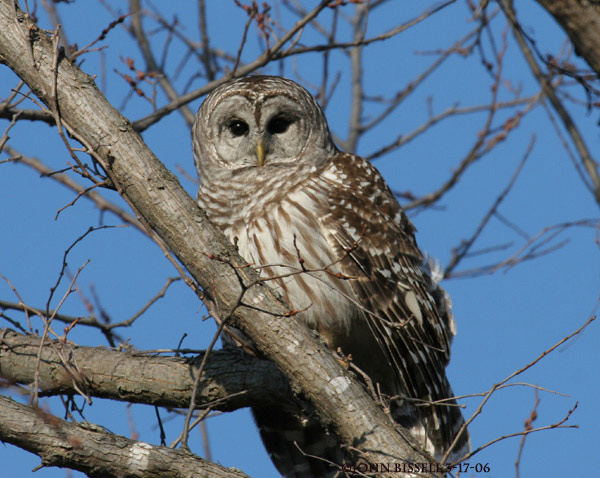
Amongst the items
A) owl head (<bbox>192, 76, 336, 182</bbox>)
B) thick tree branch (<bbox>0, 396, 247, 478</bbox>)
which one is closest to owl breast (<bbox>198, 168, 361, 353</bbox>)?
owl head (<bbox>192, 76, 336, 182</bbox>)

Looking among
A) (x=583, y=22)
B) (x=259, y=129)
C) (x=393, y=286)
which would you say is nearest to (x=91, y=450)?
(x=393, y=286)

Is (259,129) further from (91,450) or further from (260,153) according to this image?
(91,450)

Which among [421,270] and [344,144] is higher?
[344,144]

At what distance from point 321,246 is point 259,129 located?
4.11ft

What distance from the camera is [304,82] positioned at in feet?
28.0

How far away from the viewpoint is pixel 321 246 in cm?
505

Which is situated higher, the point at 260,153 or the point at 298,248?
the point at 260,153

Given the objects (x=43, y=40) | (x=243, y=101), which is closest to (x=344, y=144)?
(x=243, y=101)

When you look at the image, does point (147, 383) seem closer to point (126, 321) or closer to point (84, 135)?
point (126, 321)

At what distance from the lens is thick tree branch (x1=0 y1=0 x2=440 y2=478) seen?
3.66 metres

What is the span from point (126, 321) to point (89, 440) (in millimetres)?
1901

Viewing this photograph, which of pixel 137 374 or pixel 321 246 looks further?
pixel 321 246

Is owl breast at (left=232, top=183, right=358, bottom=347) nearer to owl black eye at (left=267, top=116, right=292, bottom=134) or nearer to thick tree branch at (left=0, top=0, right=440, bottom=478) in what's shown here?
owl black eye at (left=267, top=116, right=292, bottom=134)

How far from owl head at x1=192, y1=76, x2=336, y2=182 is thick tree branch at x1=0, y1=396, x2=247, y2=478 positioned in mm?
2475
